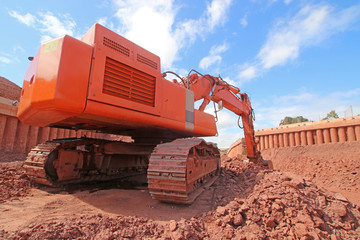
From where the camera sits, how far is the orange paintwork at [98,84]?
280cm

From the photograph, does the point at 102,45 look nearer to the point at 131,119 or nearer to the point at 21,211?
the point at 131,119

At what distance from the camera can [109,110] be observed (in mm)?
→ 3104

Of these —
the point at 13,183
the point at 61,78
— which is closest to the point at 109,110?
the point at 61,78

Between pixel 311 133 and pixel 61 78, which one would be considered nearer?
pixel 61 78

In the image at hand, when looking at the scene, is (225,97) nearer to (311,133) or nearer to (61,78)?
(61,78)

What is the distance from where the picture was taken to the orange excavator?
2863mm

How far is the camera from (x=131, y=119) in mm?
3465

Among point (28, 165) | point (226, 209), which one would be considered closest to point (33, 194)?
point (28, 165)

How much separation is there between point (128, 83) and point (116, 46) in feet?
2.18

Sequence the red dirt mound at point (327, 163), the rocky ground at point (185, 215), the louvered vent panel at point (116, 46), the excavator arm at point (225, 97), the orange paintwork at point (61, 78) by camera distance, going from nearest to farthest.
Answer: the rocky ground at point (185, 215), the orange paintwork at point (61, 78), the louvered vent panel at point (116, 46), the excavator arm at point (225, 97), the red dirt mound at point (327, 163)

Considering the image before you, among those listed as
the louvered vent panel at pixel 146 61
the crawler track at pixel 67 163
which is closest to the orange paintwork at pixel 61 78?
the louvered vent panel at pixel 146 61

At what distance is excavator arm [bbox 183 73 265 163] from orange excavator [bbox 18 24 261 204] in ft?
1.89

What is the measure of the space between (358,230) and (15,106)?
12.4m

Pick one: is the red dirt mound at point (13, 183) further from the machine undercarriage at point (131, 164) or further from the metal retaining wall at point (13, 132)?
the metal retaining wall at point (13, 132)
